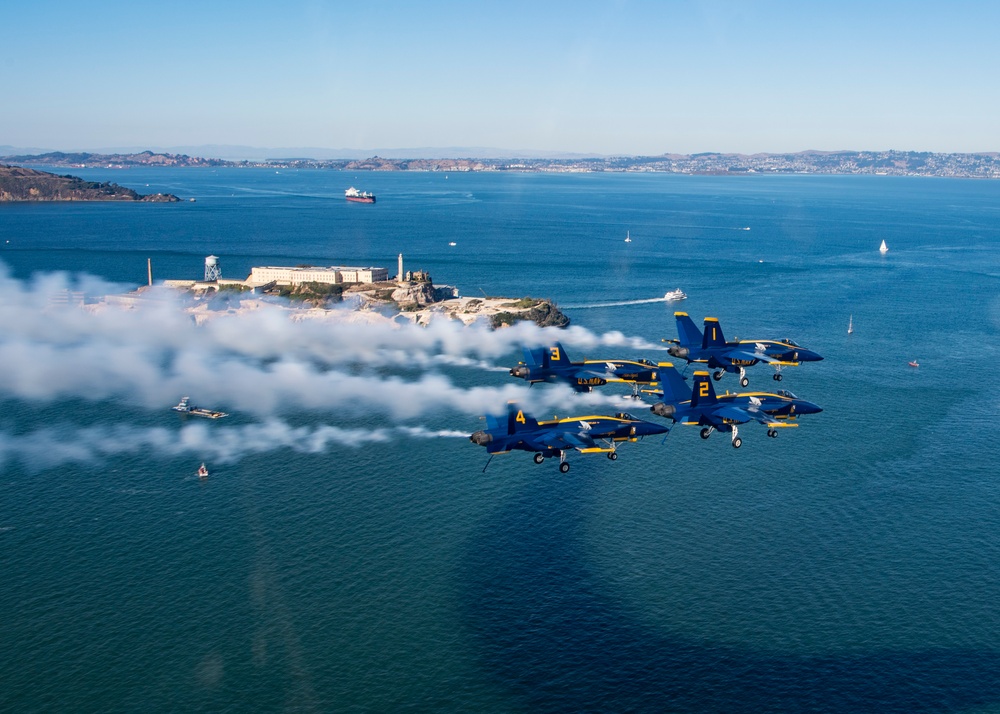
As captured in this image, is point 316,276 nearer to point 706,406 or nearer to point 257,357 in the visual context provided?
point 257,357

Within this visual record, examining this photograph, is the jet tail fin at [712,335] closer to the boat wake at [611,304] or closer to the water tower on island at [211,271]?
the boat wake at [611,304]

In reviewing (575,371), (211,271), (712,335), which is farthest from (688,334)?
(211,271)

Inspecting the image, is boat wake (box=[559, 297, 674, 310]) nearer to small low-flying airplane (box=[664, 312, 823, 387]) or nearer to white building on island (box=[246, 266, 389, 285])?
white building on island (box=[246, 266, 389, 285])

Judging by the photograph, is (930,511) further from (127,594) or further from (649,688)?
(127,594)

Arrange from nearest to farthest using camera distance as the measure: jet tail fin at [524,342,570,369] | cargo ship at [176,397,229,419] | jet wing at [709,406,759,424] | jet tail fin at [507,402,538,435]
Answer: jet tail fin at [507,402,538,435]
jet wing at [709,406,759,424]
jet tail fin at [524,342,570,369]
cargo ship at [176,397,229,419]

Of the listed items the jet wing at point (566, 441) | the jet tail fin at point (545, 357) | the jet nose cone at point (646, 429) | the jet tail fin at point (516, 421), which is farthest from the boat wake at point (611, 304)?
the jet tail fin at point (516, 421)

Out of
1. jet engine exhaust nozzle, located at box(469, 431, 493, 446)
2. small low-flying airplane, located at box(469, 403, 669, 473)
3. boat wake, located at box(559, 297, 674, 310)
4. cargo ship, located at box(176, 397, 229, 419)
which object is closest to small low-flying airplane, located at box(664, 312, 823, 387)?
small low-flying airplane, located at box(469, 403, 669, 473)
